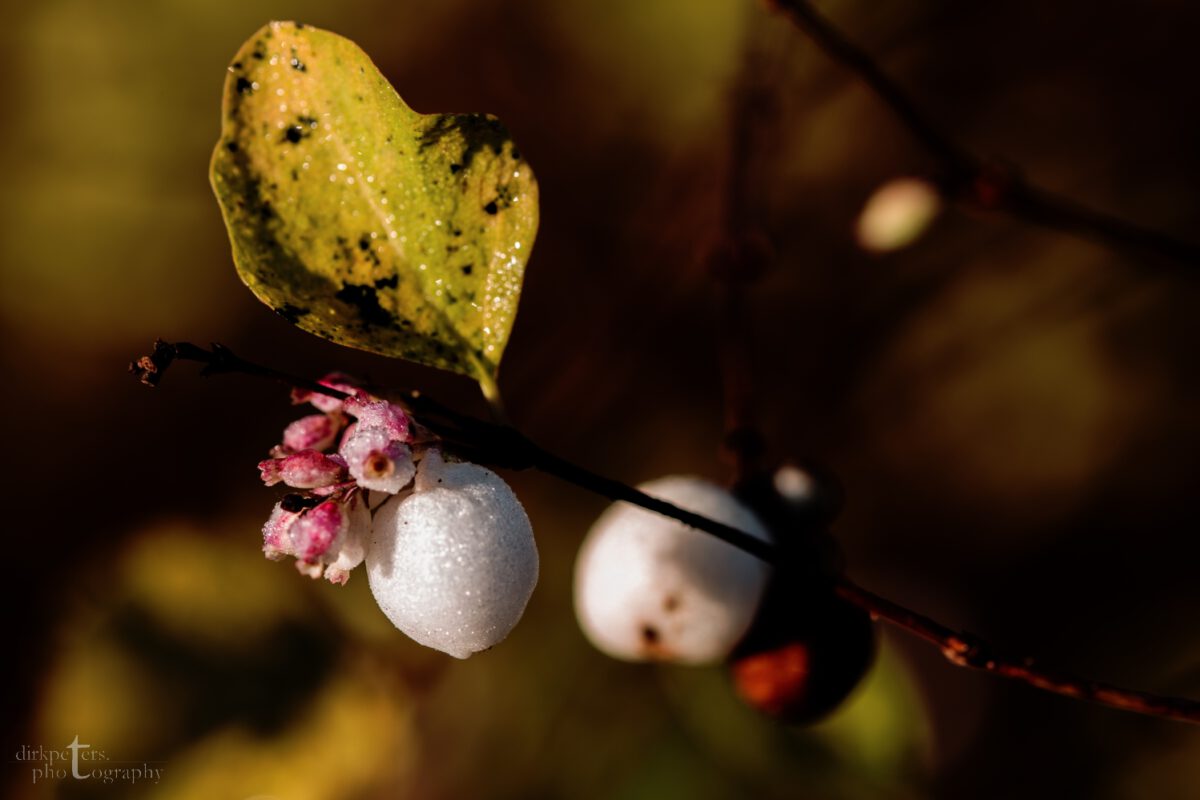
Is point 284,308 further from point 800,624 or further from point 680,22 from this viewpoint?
point 680,22

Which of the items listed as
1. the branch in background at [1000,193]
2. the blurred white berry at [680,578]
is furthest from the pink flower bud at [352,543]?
the branch in background at [1000,193]

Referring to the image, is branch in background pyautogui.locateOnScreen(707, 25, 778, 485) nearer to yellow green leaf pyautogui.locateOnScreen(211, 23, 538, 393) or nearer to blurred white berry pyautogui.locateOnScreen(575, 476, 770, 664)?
blurred white berry pyautogui.locateOnScreen(575, 476, 770, 664)

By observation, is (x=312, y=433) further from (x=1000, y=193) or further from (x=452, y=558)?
(x=1000, y=193)

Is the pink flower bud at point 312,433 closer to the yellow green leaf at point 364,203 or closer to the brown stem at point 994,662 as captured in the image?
the yellow green leaf at point 364,203

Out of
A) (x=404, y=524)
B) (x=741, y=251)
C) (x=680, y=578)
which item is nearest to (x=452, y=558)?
(x=404, y=524)

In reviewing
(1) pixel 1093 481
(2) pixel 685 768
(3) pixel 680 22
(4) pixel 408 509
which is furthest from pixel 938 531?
(4) pixel 408 509

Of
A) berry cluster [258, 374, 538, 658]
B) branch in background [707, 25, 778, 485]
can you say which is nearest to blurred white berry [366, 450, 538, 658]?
berry cluster [258, 374, 538, 658]
